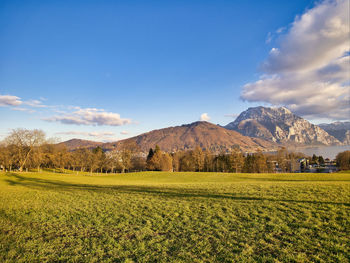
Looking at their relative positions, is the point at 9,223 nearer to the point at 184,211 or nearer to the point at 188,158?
the point at 184,211

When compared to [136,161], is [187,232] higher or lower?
higher

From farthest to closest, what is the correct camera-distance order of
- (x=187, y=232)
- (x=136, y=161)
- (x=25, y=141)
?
1. (x=136, y=161)
2. (x=25, y=141)
3. (x=187, y=232)

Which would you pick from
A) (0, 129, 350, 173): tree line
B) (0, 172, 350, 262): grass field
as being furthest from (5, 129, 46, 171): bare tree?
(0, 172, 350, 262): grass field

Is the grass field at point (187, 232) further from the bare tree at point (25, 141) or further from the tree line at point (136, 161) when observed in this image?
the tree line at point (136, 161)

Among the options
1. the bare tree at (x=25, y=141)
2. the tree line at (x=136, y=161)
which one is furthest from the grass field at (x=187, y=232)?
the tree line at (x=136, y=161)

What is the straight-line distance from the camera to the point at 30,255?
221 inches

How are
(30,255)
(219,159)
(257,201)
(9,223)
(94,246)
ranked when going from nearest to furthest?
1. (30,255)
2. (94,246)
3. (9,223)
4. (257,201)
5. (219,159)

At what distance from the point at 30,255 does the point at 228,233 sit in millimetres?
6752

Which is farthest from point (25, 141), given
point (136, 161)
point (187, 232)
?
point (187, 232)

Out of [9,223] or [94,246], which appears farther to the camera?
[9,223]

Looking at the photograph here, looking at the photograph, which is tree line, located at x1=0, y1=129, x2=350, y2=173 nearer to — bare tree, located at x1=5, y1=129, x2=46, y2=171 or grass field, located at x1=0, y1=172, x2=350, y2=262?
bare tree, located at x1=5, y1=129, x2=46, y2=171

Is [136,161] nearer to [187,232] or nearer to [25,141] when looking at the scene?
[25,141]

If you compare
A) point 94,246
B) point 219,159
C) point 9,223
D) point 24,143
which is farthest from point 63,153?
point 94,246

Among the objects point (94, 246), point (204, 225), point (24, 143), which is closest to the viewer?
point (94, 246)
